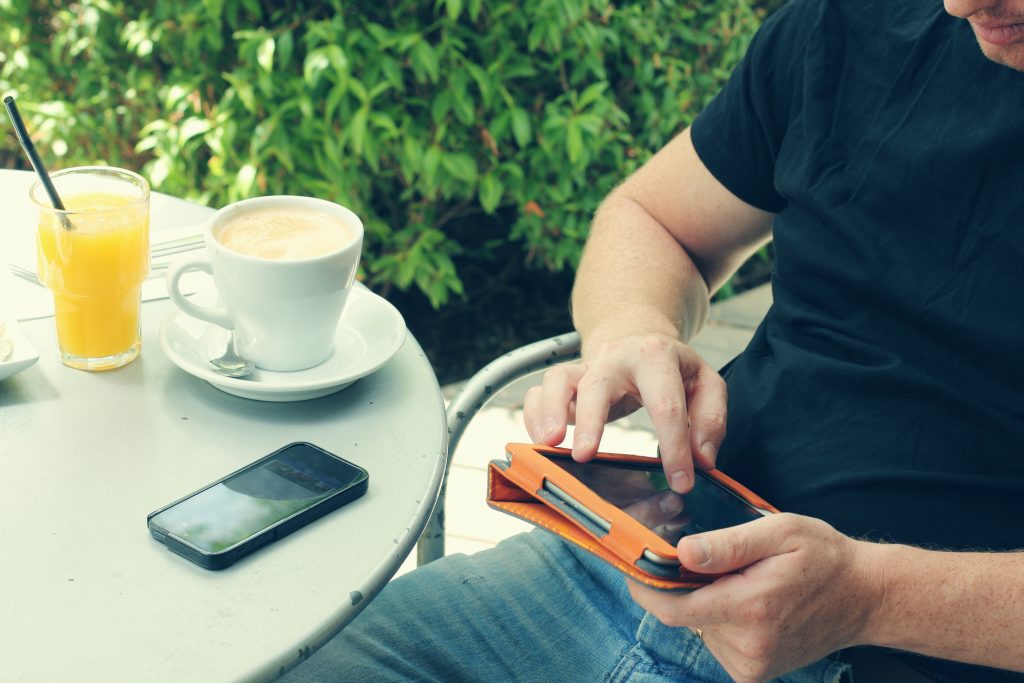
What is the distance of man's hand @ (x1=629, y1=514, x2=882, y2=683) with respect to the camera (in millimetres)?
927

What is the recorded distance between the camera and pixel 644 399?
1.16 meters

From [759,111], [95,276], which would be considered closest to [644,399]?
[759,111]

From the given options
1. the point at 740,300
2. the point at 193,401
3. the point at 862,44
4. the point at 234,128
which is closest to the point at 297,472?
the point at 193,401

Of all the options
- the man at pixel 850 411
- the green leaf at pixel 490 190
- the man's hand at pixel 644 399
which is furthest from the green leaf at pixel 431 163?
the man's hand at pixel 644 399

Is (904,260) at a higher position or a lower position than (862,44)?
lower

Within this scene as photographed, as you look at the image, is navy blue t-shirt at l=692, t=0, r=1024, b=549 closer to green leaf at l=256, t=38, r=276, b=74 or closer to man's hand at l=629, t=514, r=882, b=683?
man's hand at l=629, t=514, r=882, b=683

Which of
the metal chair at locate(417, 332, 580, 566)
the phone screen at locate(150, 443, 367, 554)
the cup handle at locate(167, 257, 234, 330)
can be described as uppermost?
the cup handle at locate(167, 257, 234, 330)

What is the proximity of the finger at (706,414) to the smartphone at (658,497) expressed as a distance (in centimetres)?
3

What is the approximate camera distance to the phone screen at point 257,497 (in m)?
0.89

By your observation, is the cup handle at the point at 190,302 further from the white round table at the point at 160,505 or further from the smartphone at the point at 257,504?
the smartphone at the point at 257,504

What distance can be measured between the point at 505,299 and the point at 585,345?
213cm

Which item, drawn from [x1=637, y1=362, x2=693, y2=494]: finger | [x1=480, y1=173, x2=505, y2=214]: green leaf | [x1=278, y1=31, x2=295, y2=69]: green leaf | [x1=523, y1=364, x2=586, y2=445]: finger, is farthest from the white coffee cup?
[x1=480, y1=173, x2=505, y2=214]: green leaf

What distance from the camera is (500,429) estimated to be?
291cm

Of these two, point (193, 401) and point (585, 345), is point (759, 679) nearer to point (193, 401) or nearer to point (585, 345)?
point (585, 345)
